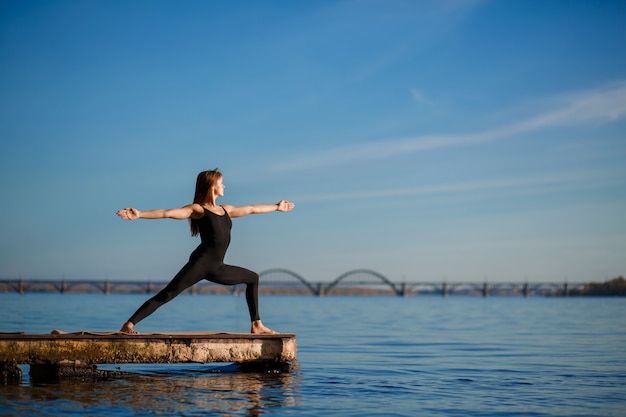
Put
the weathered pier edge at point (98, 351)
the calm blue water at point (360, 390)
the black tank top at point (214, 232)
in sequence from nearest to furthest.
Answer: the calm blue water at point (360, 390) < the weathered pier edge at point (98, 351) < the black tank top at point (214, 232)

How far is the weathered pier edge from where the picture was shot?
1032cm

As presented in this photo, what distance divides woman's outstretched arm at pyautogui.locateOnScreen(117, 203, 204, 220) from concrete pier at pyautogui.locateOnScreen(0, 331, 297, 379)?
69.7 inches

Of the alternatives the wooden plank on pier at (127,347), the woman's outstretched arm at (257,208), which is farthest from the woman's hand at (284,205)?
the wooden plank on pier at (127,347)

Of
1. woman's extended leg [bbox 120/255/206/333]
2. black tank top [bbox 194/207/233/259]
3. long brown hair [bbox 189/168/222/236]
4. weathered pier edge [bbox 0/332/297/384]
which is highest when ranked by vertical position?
long brown hair [bbox 189/168/222/236]

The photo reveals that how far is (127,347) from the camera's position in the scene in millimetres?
10539

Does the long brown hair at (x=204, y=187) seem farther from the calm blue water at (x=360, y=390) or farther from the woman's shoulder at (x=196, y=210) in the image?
the calm blue water at (x=360, y=390)

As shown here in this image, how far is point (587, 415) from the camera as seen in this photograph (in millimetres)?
8922

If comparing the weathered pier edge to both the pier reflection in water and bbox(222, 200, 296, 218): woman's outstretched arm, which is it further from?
bbox(222, 200, 296, 218): woman's outstretched arm

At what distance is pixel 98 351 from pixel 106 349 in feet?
0.36

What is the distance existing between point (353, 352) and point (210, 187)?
9106 millimetres

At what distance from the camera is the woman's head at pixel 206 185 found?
422 inches

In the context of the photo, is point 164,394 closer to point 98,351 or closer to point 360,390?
point 98,351

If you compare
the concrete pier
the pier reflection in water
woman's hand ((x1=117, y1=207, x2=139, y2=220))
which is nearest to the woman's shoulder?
woman's hand ((x1=117, y1=207, x2=139, y2=220))

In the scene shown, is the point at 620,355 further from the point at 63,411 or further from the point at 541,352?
the point at 63,411
